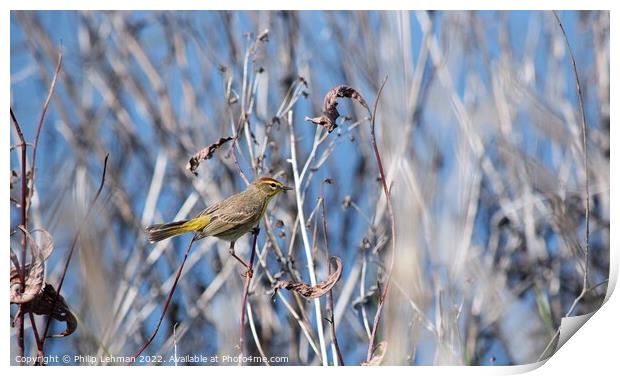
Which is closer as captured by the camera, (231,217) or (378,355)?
(378,355)

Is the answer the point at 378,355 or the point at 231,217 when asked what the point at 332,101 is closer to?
the point at 231,217

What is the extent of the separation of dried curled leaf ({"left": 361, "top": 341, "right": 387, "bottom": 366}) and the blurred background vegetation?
10cm

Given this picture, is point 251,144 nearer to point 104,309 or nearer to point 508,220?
point 104,309

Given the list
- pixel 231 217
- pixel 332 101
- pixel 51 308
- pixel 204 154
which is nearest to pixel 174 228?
pixel 231 217

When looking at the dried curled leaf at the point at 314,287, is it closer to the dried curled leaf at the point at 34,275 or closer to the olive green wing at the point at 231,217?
the olive green wing at the point at 231,217

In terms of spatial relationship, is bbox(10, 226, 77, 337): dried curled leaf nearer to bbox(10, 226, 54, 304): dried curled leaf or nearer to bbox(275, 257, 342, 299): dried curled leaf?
bbox(10, 226, 54, 304): dried curled leaf

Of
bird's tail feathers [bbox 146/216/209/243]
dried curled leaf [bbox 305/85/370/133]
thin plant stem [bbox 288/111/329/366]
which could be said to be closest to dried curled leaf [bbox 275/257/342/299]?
thin plant stem [bbox 288/111/329/366]

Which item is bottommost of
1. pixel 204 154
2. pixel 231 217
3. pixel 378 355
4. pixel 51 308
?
pixel 378 355

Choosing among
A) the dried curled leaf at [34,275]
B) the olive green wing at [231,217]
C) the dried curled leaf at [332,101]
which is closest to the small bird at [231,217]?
the olive green wing at [231,217]

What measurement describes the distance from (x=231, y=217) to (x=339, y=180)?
1.04ft

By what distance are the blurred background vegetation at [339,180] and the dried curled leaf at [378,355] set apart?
102 millimetres

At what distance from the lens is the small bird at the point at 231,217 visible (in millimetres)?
1752

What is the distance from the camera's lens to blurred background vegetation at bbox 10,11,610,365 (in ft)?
5.97

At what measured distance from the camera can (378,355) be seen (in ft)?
5.43
